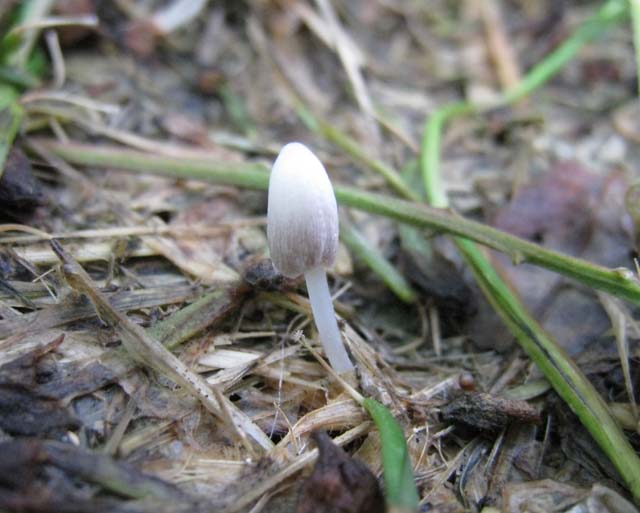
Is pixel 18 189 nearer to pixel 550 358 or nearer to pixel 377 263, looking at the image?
pixel 377 263

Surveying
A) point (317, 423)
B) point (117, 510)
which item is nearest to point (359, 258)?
point (317, 423)

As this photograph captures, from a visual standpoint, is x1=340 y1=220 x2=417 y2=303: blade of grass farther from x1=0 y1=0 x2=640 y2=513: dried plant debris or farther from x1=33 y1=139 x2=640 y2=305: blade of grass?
x1=33 y1=139 x2=640 y2=305: blade of grass

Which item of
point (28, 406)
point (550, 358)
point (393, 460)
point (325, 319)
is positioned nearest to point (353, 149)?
point (325, 319)

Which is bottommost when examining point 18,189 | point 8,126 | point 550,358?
point 550,358

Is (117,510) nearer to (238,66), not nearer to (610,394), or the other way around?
(610,394)

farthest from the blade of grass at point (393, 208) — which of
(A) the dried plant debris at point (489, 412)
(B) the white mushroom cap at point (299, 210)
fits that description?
(B) the white mushroom cap at point (299, 210)

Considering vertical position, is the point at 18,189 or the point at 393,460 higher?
the point at 18,189

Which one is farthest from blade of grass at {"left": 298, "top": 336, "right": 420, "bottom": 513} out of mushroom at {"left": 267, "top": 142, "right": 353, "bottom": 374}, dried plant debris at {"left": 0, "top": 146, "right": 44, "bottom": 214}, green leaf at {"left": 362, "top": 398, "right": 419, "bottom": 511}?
dried plant debris at {"left": 0, "top": 146, "right": 44, "bottom": 214}

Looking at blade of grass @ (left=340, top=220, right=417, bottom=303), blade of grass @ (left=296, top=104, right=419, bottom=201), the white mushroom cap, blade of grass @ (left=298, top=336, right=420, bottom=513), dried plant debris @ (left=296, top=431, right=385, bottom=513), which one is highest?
the white mushroom cap
